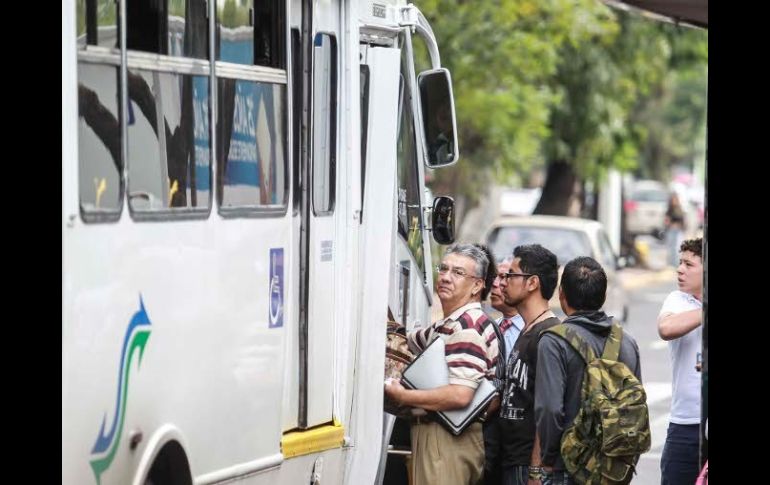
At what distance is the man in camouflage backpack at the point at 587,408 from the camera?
22.3 feet

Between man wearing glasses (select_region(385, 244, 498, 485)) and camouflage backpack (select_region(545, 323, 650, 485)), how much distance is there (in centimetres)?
55

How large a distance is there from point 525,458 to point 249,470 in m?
1.43

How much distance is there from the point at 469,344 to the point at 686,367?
1.14m

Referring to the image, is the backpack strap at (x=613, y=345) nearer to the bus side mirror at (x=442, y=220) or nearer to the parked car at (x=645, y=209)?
the bus side mirror at (x=442, y=220)

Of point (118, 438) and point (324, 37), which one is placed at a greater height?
point (324, 37)

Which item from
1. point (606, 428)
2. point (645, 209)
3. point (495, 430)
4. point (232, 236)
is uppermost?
point (232, 236)

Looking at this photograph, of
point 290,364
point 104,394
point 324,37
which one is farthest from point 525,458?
point 104,394

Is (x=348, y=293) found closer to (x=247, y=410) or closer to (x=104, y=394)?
(x=247, y=410)

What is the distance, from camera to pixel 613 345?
704 cm

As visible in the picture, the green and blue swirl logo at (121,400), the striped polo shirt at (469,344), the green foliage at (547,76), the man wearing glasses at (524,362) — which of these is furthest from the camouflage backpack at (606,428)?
the green foliage at (547,76)

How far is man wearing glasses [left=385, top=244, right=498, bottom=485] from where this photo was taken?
23.8 ft

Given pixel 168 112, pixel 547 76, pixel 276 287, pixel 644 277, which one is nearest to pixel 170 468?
pixel 276 287

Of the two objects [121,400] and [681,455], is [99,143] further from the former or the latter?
[681,455]

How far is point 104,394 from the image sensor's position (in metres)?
5.36
